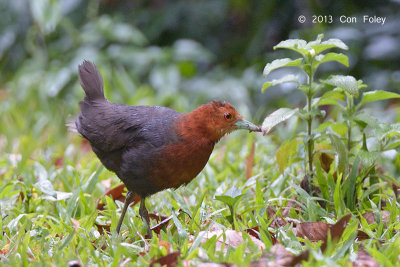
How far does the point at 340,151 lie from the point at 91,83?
1.59m

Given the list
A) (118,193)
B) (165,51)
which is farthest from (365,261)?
(165,51)

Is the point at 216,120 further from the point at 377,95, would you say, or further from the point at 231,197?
the point at 377,95

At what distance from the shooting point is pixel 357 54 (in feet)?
17.4

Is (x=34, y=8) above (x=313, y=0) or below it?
above

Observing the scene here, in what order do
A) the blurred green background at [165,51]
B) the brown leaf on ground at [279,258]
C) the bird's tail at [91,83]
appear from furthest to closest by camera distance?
the blurred green background at [165,51] → the bird's tail at [91,83] → the brown leaf on ground at [279,258]

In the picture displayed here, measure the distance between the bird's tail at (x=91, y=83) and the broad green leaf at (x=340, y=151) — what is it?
146cm

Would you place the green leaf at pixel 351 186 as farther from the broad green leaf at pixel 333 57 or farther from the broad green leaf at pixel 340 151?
the broad green leaf at pixel 333 57

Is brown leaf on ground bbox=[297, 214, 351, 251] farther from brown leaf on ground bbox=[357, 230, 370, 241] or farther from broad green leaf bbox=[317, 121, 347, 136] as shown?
broad green leaf bbox=[317, 121, 347, 136]

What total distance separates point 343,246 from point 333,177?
Result: 992 millimetres

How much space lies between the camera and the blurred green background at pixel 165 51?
5391mm

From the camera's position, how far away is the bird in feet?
10.0

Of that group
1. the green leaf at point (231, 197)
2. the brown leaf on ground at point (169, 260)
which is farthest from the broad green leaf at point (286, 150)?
the brown leaf on ground at point (169, 260)

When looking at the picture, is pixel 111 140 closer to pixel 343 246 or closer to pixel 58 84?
pixel 343 246

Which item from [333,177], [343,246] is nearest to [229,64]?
[333,177]
